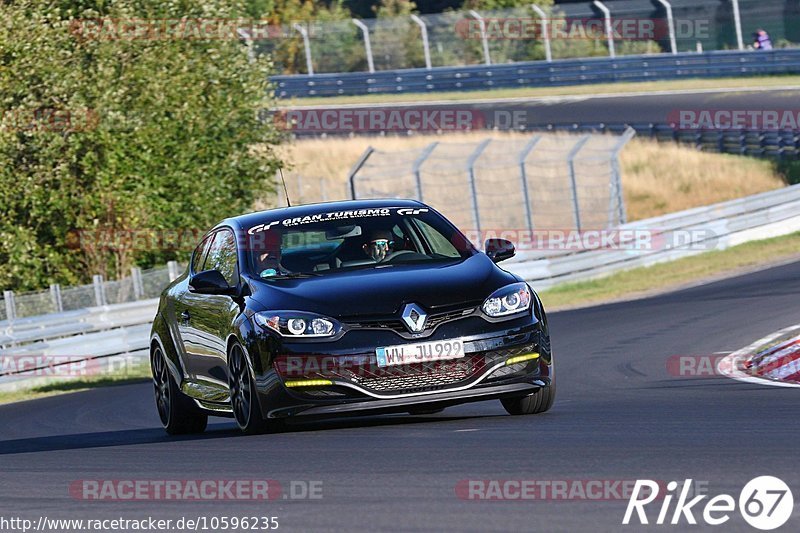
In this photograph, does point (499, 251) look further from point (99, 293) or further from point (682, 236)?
point (682, 236)

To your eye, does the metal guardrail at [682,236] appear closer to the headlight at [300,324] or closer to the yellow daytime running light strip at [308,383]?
the headlight at [300,324]

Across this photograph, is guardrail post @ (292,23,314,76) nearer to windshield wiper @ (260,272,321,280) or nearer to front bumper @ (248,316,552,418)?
windshield wiper @ (260,272,321,280)

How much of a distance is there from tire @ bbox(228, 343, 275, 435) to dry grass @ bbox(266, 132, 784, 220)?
23.5 metres

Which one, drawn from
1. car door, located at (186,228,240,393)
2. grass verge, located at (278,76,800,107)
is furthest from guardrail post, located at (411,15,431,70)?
car door, located at (186,228,240,393)

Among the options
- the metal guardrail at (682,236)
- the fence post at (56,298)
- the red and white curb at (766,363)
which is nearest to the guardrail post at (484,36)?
the metal guardrail at (682,236)

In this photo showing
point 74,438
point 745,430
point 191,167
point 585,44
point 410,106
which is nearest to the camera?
point 745,430

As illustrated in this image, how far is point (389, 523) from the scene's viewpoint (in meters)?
6.17

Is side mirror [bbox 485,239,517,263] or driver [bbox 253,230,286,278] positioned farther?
side mirror [bbox 485,239,517,263]

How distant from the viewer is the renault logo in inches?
361

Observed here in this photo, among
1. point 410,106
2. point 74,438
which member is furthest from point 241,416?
point 410,106

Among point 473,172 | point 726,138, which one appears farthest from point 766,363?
point 726,138

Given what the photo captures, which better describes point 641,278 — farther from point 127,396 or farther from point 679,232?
point 127,396

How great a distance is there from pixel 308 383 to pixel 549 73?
41.8 m

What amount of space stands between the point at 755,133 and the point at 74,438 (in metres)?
28.1
